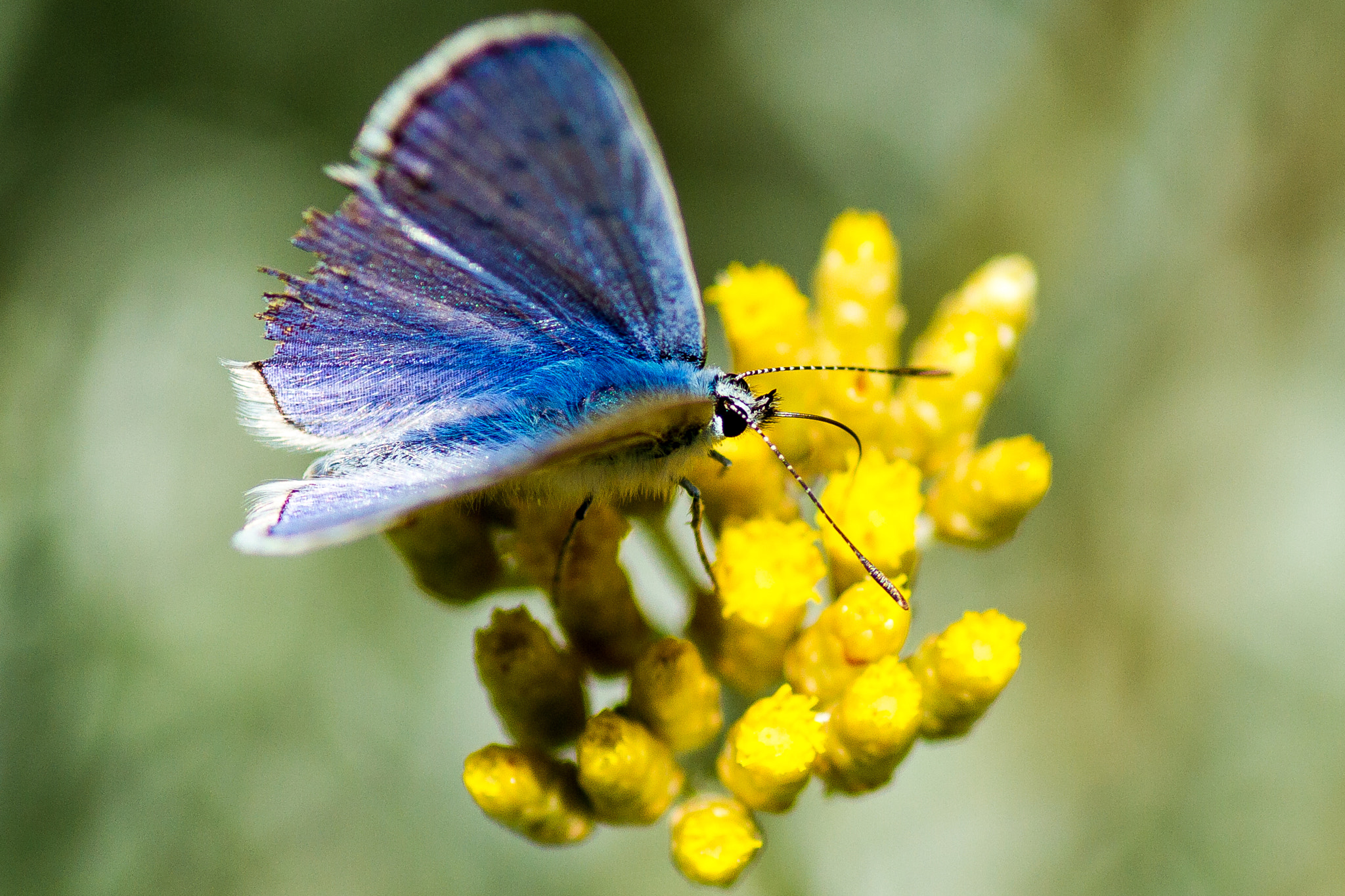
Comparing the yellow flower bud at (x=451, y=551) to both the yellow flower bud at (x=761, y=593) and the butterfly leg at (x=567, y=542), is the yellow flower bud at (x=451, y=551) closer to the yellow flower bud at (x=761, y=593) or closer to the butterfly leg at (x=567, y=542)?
the butterfly leg at (x=567, y=542)

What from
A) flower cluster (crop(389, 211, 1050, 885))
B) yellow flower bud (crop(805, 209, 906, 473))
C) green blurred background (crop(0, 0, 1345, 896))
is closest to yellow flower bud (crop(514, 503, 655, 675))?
flower cluster (crop(389, 211, 1050, 885))

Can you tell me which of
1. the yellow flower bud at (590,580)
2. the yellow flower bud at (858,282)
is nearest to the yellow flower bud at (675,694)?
the yellow flower bud at (590,580)

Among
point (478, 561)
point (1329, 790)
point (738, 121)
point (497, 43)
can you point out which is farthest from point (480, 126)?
point (1329, 790)

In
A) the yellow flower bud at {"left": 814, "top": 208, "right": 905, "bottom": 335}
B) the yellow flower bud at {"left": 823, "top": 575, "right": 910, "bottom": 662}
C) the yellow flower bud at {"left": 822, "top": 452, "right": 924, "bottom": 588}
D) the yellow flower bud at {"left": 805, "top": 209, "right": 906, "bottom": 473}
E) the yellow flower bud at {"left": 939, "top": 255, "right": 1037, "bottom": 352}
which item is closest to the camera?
the yellow flower bud at {"left": 823, "top": 575, "right": 910, "bottom": 662}

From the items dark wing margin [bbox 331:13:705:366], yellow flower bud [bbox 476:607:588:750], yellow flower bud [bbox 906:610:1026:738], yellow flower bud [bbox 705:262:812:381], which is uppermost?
dark wing margin [bbox 331:13:705:366]

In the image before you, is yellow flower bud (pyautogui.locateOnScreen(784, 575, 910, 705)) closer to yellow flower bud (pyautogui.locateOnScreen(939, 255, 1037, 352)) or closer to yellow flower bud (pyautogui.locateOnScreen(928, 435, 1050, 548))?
yellow flower bud (pyautogui.locateOnScreen(928, 435, 1050, 548))

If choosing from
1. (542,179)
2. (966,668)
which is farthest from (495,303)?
(966,668)

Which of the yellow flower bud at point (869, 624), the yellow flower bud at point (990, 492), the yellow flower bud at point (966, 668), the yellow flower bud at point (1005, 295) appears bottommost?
the yellow flower bud at point (966, 668)
